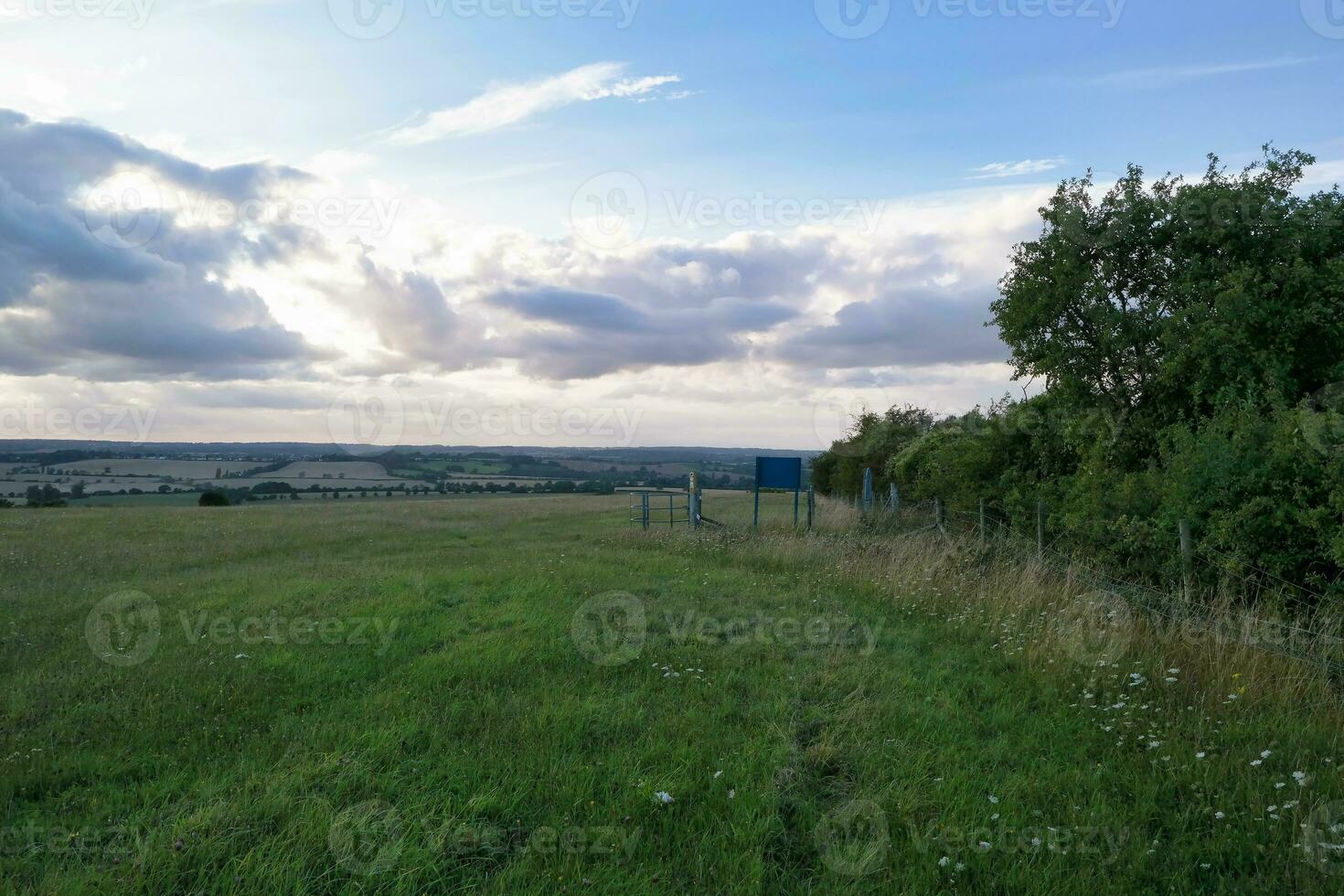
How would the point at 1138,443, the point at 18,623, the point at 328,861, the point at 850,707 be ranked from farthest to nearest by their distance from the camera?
the point at 1138,443
the point at 18,623
the point at 850,707
the point at 328,861

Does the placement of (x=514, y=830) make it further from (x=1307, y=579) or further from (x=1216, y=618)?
(x=1307, y=579)

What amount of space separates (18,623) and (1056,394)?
18.0 metres

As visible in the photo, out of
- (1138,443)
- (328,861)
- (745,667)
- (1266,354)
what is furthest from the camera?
(1138,443)

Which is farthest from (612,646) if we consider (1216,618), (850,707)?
(1216,618)

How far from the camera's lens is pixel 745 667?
780 centimetres

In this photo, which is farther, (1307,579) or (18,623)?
(18,623)
